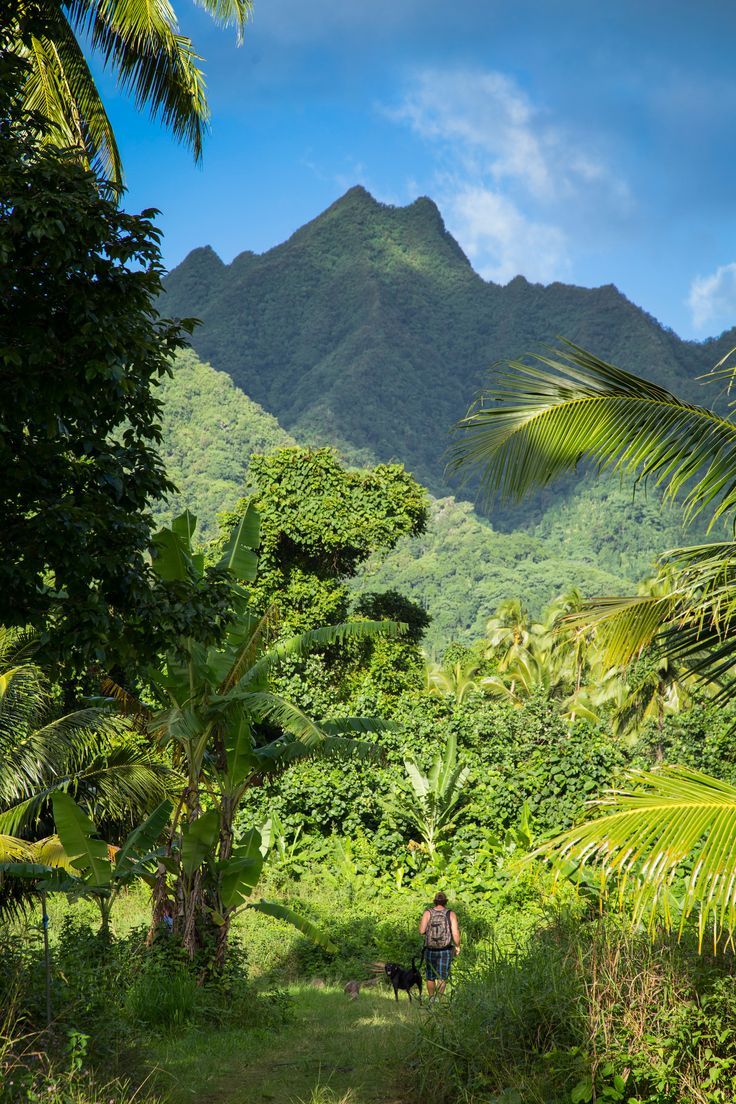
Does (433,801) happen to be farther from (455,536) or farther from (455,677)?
(455,536)

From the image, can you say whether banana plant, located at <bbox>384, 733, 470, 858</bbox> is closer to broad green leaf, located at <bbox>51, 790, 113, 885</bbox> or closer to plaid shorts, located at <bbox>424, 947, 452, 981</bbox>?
plaid shorts, located at <bbox>424, 947, 452, 981</bbox>

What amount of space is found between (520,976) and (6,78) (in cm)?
642

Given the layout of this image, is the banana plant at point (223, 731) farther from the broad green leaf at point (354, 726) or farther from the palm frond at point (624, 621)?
the palm frond at point (624, 621)

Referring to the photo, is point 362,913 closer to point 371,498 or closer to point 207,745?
point 207,745

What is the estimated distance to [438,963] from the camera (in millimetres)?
9359

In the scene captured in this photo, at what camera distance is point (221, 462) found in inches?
3519

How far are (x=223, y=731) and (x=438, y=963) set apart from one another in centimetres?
308

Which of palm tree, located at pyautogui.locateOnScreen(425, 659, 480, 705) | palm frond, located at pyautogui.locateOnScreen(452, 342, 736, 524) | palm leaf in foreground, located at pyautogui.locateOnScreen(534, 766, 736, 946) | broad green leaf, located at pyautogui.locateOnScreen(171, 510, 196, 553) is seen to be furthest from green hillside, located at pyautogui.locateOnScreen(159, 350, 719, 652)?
palm leaf in foreground, located at pyautogui.locateOnScreen(534, 766, 736, 946)

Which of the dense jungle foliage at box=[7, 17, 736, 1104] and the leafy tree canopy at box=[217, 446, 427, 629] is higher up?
the leafy tree canopy at box=[217, 446, 427, 629]

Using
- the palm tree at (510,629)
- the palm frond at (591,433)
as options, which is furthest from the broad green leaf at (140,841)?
the palm tree at (510,629)

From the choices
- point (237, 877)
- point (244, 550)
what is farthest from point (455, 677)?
point (237, 877)

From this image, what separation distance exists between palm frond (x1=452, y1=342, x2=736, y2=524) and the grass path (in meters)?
3.98

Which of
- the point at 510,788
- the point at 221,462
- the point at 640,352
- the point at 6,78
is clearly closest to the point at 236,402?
the point at 221,462

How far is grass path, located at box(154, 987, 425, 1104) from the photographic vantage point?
6.56 metres
